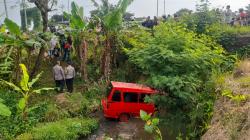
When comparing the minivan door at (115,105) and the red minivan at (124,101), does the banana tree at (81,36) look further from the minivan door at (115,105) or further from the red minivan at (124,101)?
the minivan door at (115,105)

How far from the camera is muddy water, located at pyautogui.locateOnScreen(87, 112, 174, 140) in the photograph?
1288 centimetres

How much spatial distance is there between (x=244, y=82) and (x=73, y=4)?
395 inches

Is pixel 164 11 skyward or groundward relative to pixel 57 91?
skyward

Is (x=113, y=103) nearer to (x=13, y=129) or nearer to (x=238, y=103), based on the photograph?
(x=13, y=129)

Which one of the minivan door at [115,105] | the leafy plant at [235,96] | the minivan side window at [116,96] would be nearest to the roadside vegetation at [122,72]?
the leafy plant at [235,96]

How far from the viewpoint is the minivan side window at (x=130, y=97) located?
14285 mm

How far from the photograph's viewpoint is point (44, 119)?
45.1 feet

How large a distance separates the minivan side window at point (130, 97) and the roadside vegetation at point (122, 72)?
0.72 m

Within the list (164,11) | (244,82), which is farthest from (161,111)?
(164,11)

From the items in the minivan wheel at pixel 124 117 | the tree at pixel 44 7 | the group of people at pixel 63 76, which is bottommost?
the minivan wheel at pixel 124 117

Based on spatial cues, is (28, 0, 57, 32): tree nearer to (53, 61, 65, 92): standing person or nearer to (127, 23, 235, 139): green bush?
(53, 61, 65, 92): standing person

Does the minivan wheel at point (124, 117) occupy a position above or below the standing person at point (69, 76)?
below

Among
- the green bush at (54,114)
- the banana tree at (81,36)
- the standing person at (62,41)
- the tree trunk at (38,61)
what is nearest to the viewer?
the green bush at (54,114)

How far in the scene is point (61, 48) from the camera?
19000 mm
